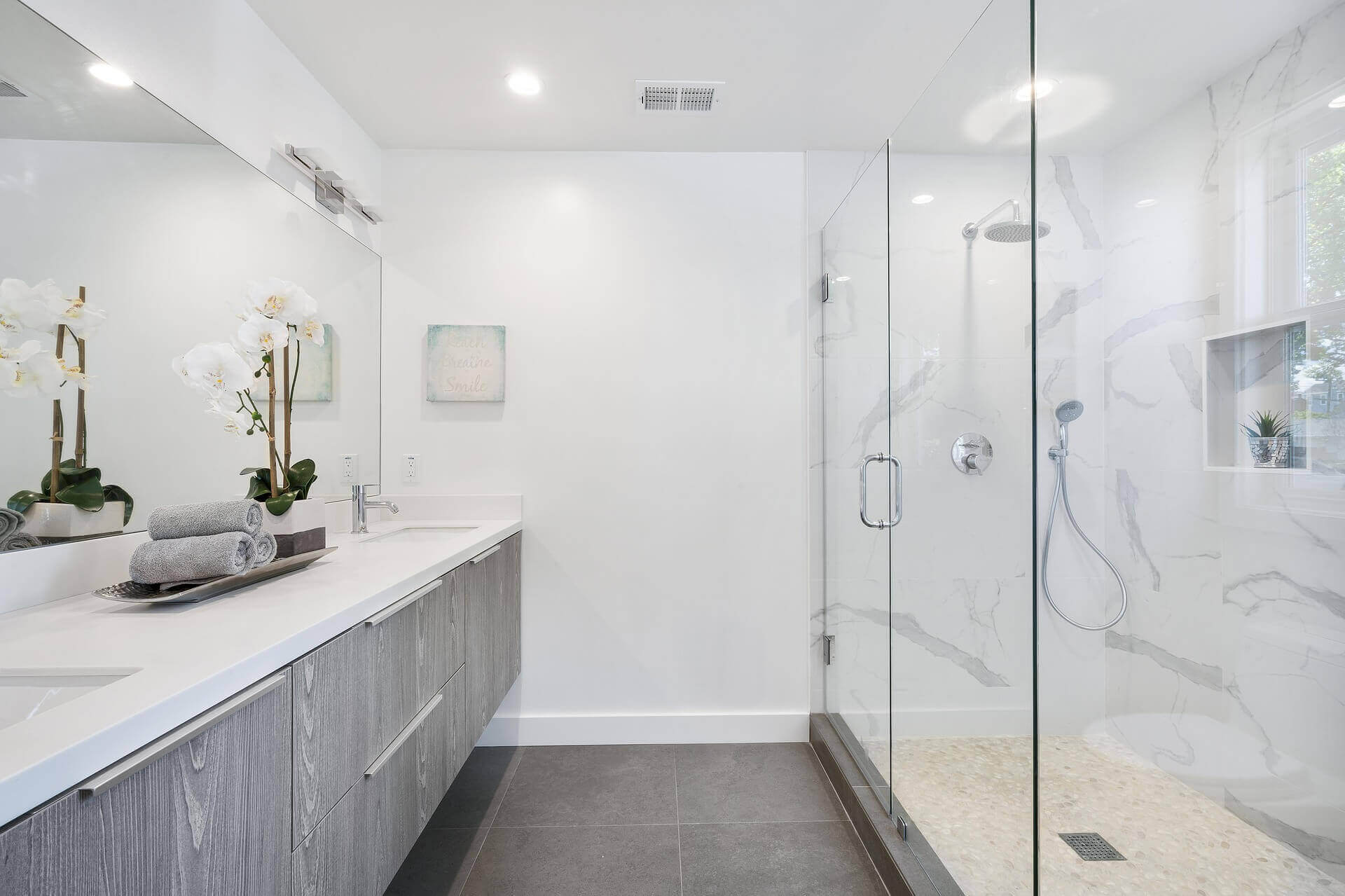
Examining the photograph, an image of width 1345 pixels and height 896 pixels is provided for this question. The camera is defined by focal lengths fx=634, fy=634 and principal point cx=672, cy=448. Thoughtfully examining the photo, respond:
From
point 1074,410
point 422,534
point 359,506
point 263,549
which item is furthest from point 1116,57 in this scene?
point 359,506

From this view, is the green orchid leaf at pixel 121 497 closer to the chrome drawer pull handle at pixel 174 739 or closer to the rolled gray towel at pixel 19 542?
the rolled gray towel at pixel 19 542

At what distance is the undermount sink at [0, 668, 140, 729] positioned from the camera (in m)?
0.76

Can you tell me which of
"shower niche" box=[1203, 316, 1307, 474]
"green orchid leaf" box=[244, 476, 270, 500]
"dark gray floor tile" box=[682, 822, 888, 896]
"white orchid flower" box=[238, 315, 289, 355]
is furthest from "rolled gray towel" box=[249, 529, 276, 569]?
"shower niche" box=[1203, 316, 1307, 474]

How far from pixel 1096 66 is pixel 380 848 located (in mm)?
1928

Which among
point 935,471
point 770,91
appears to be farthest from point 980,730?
point 770,91

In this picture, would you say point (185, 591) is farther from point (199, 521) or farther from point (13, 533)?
point (13, 533)

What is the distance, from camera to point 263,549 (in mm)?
1229

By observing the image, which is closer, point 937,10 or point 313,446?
point 937,10

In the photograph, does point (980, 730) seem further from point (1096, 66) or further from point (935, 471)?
point (1096, 66)

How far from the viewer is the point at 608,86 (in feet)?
7.00

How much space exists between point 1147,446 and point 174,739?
4.91 ft

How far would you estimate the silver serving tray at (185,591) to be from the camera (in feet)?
3.59

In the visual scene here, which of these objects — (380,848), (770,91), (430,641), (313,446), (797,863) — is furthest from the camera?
(770,91)

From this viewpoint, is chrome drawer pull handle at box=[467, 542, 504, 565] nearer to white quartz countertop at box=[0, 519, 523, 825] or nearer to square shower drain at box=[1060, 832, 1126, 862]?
white quartz countertop at box=[0, 519, 523, 825]
